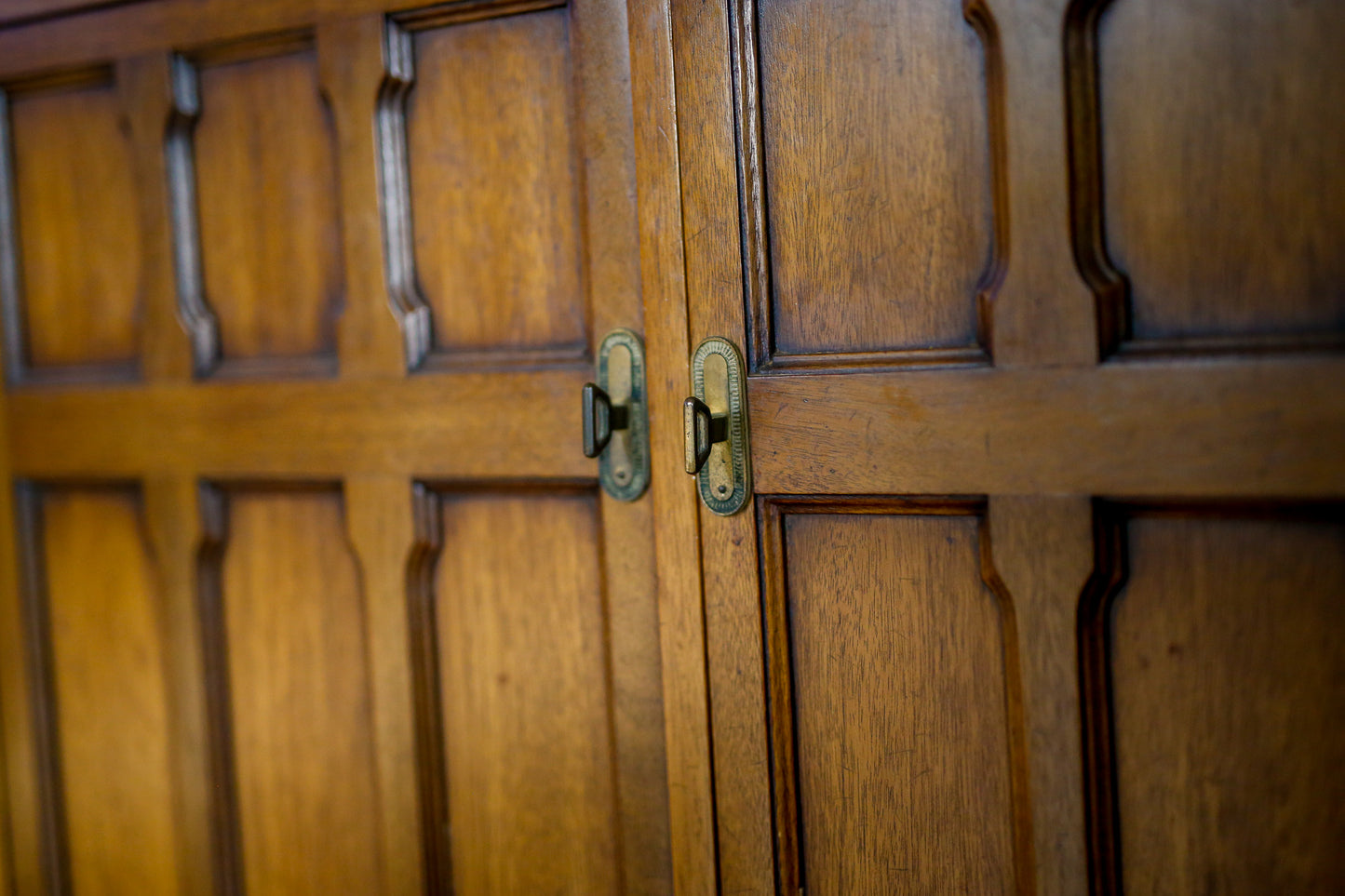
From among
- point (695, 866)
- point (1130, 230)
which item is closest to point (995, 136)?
point (1130, 230)

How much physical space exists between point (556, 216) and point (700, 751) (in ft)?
1.56

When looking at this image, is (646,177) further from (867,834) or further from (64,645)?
(64,645)

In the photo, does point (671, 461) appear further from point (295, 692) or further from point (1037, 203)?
point (295, 692)

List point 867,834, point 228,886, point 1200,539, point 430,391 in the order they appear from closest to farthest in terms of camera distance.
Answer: point 1200,539 → point 867,834 → point 430,391 → point 228,886

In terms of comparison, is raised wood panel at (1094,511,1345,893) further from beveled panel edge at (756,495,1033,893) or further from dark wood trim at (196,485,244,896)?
dark wood trim at (196,485,244,896)

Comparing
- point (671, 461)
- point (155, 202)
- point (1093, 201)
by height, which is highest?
point (155, 202)

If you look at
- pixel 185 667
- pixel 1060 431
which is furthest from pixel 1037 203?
pixel 185 667

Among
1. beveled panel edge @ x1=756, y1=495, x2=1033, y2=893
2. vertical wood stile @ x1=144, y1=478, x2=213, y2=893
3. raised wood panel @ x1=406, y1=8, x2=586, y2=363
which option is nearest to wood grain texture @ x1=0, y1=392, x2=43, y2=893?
vertical wood stile @ x1=144, y1=478, x2=213, y2=893

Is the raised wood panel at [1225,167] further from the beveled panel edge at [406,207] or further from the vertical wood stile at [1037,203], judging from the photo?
the beveled panel edge at [406,207]

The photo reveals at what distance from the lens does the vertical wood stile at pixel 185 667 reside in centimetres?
107

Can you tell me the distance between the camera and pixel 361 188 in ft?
3.20

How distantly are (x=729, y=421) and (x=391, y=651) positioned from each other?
407 mm

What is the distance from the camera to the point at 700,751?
0.87 m

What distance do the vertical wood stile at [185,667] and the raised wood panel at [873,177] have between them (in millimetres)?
651
